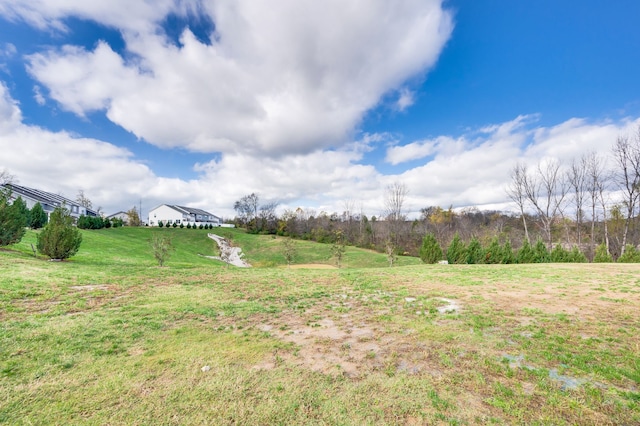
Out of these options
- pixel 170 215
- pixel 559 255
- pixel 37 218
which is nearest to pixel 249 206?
pixel 170 215

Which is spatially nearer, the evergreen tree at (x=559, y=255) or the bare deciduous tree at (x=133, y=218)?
the evergreen tree at (x=559, y=255)

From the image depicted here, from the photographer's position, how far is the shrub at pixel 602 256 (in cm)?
2139

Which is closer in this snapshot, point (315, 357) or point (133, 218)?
point (315, 357)

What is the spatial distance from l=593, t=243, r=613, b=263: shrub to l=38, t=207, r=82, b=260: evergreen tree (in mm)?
37315

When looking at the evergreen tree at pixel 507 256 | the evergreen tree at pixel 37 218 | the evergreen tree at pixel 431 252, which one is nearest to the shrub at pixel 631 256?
the evergreen tree at pixel 507 256

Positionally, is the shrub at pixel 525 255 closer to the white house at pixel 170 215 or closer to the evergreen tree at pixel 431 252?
the evergreen tree at pixel 431 252

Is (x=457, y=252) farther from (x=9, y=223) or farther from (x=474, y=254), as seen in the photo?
(x=9, y=223)

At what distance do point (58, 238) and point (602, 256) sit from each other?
125ft

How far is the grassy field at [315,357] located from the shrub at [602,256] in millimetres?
17857

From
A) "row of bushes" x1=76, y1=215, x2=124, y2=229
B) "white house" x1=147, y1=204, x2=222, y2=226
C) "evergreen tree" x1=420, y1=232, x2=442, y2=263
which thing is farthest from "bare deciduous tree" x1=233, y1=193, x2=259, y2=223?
"evergreen tree" x1=420, y1=232, x2=442, y2=263

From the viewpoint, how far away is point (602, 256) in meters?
21.6

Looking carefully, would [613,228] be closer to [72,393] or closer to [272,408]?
[272,408]

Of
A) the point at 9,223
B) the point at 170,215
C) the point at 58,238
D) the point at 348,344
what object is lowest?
the point at 348,344

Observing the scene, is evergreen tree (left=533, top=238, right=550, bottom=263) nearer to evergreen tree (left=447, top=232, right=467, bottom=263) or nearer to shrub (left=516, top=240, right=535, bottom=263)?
shrub (left=516, top=240, right=535, bottom=263)
